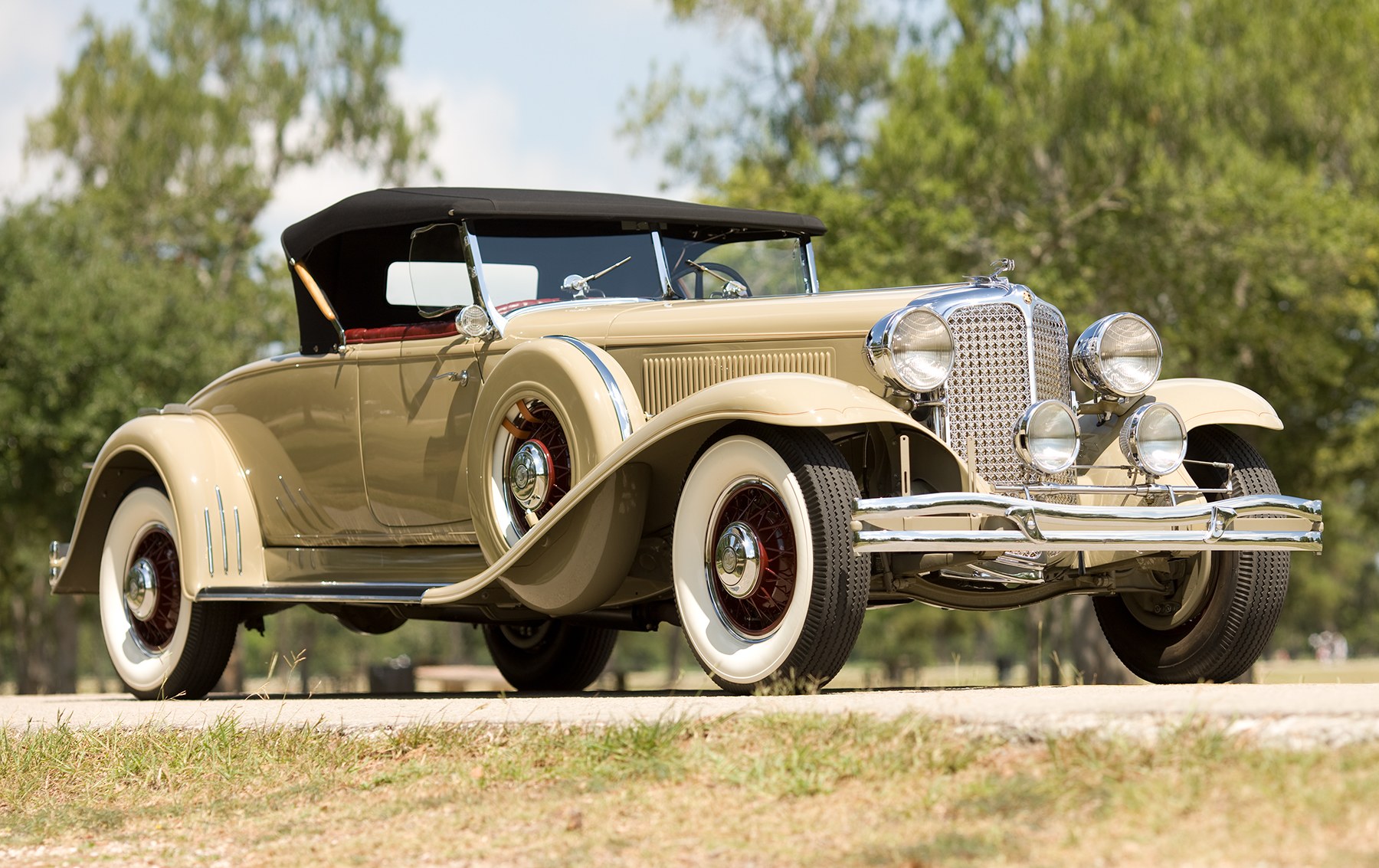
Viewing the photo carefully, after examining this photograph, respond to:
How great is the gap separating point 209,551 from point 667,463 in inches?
109

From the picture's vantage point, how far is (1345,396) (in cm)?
2317

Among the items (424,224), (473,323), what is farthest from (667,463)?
(424,224)

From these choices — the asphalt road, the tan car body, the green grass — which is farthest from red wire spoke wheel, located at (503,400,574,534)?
the green grass

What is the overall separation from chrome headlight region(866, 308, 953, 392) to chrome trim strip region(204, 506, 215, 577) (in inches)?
144

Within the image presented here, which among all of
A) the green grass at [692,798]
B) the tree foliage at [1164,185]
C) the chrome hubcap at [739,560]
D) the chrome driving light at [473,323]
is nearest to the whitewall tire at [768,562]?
the chrome hubcap at [739,560]

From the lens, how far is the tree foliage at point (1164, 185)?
21.4 metres

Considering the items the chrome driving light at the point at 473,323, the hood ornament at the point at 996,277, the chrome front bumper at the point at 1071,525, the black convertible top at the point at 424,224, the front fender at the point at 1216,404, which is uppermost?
the black convertible top at the point at 424,224

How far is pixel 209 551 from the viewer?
26.0ft

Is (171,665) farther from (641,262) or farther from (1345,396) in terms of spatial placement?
(1345,396)

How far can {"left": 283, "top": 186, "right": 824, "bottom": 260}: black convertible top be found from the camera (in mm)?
7480

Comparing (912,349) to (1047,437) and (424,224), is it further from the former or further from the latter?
(424,224)

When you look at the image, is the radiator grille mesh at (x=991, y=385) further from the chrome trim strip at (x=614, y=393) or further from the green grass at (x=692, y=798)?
the green grass at (x=692, y=798)

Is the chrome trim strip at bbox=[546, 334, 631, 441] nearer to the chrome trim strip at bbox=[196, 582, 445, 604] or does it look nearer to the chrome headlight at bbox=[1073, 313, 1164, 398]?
the chrome trim strip at bbox=[196, 582, 445, 604]

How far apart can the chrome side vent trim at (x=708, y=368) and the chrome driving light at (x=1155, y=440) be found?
1180 millimetres
